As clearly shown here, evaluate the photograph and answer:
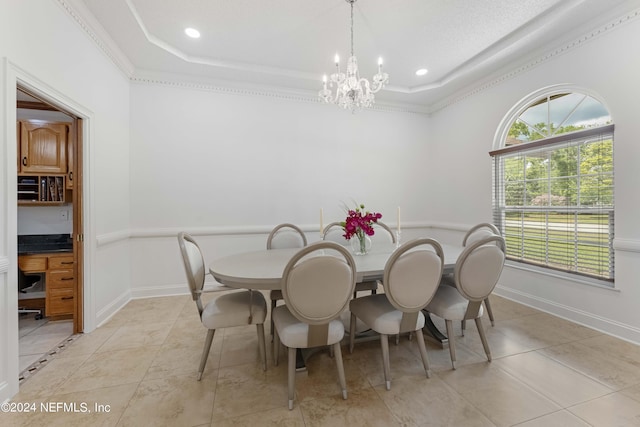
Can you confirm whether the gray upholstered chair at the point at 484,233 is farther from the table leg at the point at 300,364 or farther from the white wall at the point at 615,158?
the table leg at the point at 300,364

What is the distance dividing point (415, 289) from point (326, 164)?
106 inches

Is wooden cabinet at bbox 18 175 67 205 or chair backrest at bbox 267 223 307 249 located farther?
wooden cabinet at bbox 18 175 67 205

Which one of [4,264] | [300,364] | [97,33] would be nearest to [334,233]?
[300,364]

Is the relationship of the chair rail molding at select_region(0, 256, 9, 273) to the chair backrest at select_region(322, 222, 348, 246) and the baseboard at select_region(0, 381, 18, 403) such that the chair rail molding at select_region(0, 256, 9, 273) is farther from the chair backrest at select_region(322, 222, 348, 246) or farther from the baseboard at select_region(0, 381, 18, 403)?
the chair backrest at select_region(322, 222, 348, 246)

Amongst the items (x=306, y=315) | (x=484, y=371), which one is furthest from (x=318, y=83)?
(x=484, y=371)

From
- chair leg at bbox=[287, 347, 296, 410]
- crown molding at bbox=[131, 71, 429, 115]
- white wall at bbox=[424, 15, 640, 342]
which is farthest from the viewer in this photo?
crown molding at bbox=[131, 71, 429, 115]

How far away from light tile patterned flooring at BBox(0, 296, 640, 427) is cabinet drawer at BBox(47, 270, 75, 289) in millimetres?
693

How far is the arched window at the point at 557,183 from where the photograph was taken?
8.25 ft

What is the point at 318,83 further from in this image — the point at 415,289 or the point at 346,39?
the point at 415,289

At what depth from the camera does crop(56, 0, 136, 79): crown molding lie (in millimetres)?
2162

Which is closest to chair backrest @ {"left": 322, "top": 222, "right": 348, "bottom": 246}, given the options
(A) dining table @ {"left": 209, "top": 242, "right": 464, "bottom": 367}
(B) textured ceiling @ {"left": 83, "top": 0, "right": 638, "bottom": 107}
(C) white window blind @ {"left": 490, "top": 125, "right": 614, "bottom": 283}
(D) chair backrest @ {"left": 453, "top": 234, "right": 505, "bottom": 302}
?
(A) dining table @ {"left": 209, "top": 242, "right": 464, "bottom": 367}

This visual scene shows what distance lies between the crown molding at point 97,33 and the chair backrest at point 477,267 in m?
3.60

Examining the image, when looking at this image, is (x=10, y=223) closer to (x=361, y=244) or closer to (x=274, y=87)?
(x=361, y=244)

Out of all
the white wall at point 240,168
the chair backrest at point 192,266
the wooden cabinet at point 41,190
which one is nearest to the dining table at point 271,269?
the chair backrest at point 192,266
